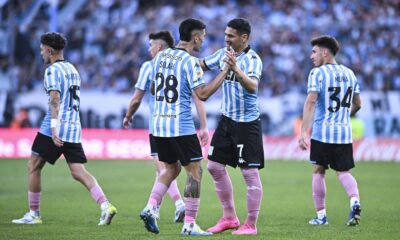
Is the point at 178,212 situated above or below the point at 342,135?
below

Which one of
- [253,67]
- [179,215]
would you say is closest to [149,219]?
[253,67]

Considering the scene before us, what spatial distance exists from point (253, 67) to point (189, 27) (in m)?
0.85

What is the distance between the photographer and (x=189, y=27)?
31.4 ft

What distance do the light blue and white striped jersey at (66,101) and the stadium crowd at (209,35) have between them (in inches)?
691

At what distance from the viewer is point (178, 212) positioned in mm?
11789

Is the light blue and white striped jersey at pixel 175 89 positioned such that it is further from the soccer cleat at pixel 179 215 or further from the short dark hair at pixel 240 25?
the soccer cleat at pixel 179 215

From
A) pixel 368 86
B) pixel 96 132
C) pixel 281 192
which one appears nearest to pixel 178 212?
pixel 281 192

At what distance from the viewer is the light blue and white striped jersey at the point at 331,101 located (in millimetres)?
11459

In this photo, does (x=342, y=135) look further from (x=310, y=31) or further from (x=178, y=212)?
(x=310, y=31)

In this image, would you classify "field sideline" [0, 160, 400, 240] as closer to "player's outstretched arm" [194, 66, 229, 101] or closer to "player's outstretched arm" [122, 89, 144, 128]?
"player's outstretched arm" [122, 89, 144, 128]

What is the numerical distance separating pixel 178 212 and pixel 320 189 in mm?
1868

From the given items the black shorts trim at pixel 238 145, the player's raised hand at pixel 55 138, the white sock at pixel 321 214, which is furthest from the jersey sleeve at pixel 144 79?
the white sock at pixel 321 214

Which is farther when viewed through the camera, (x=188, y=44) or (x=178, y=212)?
(x=178, y=212)

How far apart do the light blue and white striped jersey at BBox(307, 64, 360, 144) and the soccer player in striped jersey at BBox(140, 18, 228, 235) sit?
225 cm
